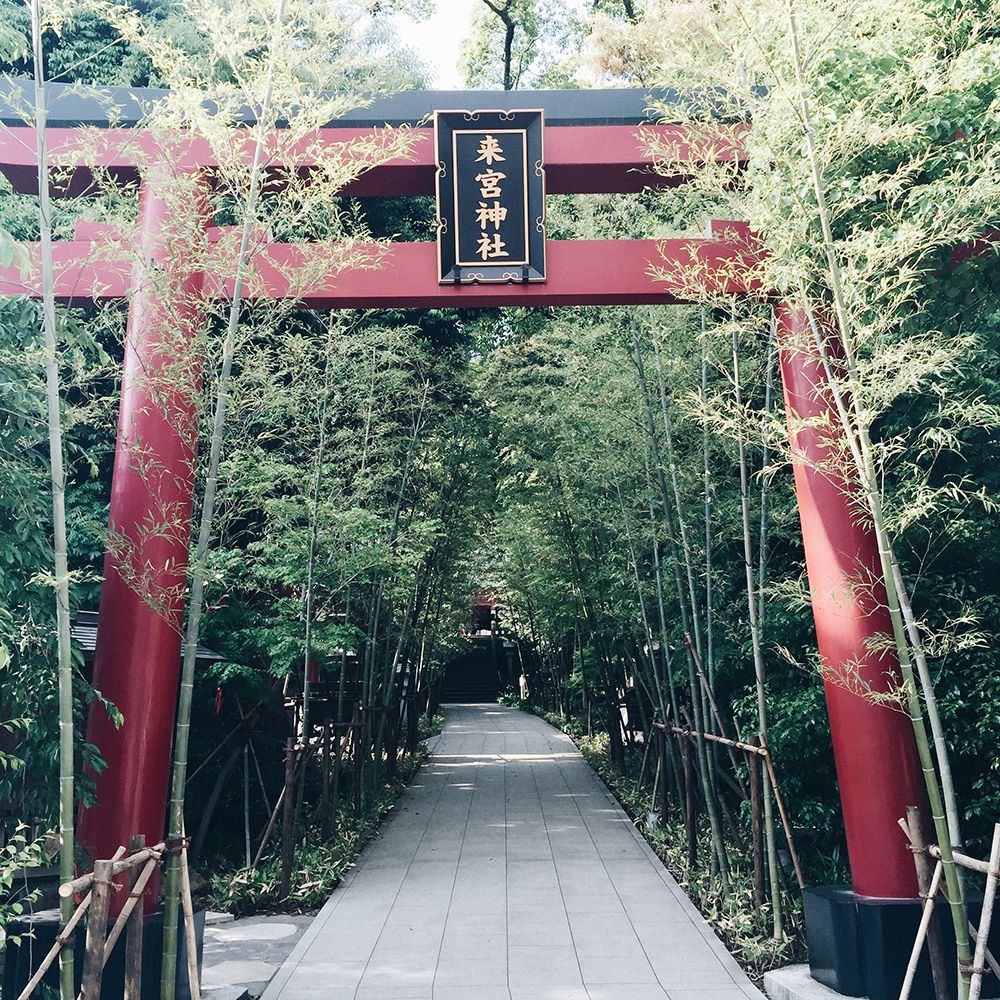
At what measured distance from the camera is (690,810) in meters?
5.35

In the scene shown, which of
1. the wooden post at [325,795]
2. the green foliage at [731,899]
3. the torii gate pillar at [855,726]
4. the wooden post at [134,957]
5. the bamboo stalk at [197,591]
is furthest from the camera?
the wooden post at [325,795]

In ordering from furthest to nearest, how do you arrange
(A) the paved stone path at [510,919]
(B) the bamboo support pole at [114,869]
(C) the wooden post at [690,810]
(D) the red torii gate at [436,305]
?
(C) the wooden post at [690,810] → (A) the paved stone path at [510,919] → (D) the red torii gate at [436,305] → (B) the bamboo support pole at [114,869]

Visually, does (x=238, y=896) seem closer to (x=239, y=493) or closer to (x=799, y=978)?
(x=239, y=493)

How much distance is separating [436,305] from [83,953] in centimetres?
287

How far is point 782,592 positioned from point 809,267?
171 centimetres

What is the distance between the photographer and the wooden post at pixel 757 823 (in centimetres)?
408

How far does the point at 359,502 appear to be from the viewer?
6629 mm

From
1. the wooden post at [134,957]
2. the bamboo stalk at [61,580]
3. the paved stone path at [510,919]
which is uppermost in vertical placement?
the bamboo stalk at [61,580]

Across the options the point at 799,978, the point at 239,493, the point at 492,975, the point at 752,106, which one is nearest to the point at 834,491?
the point at 752,106

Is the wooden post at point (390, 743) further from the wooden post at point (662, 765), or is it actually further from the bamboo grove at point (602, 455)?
the wooden post at point (662, 765)

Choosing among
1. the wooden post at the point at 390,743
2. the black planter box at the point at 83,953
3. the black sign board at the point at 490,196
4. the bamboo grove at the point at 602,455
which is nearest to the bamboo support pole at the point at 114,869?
the bamboo grove at the point at 602,455

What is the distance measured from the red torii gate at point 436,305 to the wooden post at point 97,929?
43.8 inches

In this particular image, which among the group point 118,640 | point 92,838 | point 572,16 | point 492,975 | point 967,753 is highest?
point 572,16

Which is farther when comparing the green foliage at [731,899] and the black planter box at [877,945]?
the green foliage at [731,899]
